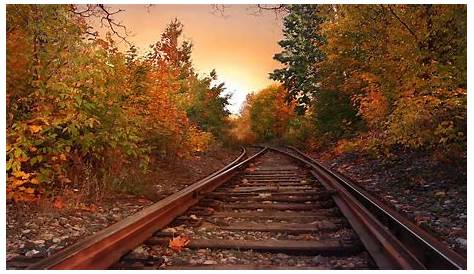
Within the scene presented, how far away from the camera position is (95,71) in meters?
5.12

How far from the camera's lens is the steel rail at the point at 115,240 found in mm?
2729

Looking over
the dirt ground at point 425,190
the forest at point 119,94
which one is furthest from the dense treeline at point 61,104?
the dirt ground at point 425,190

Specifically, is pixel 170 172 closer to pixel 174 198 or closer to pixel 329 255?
pixel 174 198

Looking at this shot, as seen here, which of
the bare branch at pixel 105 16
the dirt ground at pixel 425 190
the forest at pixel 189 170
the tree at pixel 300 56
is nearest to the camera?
the forest at pixel 189 170

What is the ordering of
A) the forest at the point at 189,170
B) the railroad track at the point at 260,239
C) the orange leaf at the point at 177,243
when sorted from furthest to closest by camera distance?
the orange leaf at the point at 177,243 → the forest at the point at 189,170 → the railroad track at the point at 260,239

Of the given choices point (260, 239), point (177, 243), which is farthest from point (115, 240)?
point (260, 239)

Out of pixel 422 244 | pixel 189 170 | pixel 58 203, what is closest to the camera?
pixel 422 244

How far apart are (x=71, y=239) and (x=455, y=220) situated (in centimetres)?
393

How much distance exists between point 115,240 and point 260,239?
52.1 inches

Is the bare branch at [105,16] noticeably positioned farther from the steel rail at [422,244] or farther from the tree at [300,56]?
the tree at [300,56]

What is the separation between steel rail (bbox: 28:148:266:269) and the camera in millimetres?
2729

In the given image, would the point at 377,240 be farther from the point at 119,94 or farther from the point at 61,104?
the point at 119,94

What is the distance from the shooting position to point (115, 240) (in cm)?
328

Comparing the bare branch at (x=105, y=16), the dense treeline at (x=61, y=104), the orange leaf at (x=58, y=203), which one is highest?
the bare branch at (x=105, y=16)
